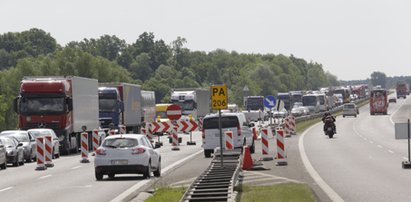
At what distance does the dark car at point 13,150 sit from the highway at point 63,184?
79cm

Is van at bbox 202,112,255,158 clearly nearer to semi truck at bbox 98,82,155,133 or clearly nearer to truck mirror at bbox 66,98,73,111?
truck mirror at bbox 66,98,73,111

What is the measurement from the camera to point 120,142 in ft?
98.6

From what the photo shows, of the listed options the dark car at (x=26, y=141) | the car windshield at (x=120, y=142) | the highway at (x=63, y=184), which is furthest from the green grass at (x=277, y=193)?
the dark car at (x=26, y=141)

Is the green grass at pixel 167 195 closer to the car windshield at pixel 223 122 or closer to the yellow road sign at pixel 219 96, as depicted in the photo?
the yellow road sign at pixel 219 96

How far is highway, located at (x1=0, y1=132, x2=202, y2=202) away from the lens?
23.8 metres

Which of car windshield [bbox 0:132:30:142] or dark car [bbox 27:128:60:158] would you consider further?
dark car [bbox 27:128:60:158]

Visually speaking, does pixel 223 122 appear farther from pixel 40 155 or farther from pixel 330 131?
pixel 330 131

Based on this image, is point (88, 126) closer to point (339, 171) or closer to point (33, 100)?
point (33, 100)

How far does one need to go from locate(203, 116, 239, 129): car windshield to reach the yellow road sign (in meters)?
14.1

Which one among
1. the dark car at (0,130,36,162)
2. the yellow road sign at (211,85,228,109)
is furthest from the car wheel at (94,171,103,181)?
the dark car at (0,130,36,162)

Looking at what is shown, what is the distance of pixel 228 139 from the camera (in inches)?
1527

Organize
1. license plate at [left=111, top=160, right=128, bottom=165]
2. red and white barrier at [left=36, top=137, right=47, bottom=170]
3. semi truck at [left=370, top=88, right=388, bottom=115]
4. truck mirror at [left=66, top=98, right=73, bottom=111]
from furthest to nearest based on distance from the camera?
semi truck at [left=370, top=88, right=388, bottom=115], truck mirror at [left=66, top=98, right=73, bottom=111], red and white barrier at [left=36, top=137, right=47, bottom=170], license plate at [left=111, top=160, right=128, bottom=165]

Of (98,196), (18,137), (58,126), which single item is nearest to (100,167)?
(98,196)

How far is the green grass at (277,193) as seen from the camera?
20359mm
